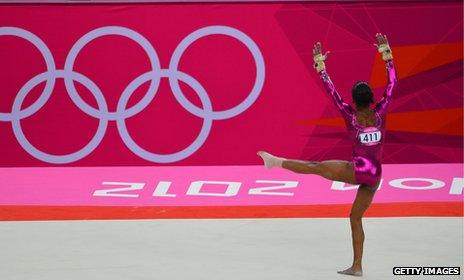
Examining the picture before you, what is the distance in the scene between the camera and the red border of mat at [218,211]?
32.5 ft

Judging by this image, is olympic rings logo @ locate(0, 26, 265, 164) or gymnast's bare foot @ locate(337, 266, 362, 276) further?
olympic rings logo @ locate(0, 26, 265, 164)

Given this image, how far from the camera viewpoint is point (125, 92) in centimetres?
1261

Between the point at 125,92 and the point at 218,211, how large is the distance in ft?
10.3

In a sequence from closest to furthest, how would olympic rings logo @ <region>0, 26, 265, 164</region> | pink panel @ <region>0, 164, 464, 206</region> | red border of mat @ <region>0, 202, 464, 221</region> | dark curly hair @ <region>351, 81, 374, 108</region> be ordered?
dark curly hair @ <region>351, 81, 374, 108</region> → red border of mat @ <region>0, 202, 464, 221</region> → pink panel @ <region>0, 164, 464, 206</region> → olympic rings logo @ <region>0, 26, 265, 164</region>

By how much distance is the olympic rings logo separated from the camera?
41.1 ft

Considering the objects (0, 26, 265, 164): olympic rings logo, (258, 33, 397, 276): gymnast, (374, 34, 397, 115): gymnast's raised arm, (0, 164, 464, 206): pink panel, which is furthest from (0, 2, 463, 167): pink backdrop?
(258, 33, 397, 276): gymnast

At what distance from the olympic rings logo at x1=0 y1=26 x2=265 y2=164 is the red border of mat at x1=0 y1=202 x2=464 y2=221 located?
2.32 m

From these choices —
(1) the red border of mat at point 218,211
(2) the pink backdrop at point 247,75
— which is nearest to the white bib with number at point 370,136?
(1) the red border of mat at point 218,211

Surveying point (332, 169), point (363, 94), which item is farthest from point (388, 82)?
point (332, 169)

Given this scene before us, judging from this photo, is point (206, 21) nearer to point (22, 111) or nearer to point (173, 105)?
point (173, 105)

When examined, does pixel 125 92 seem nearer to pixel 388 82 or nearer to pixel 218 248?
pixel 218 248

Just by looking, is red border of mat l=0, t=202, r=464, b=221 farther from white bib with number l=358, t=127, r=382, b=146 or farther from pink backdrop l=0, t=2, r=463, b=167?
white bib with number l=358, t=127, r=382, b=146

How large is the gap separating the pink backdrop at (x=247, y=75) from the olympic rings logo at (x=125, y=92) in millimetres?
61

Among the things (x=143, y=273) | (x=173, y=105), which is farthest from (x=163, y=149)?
(x=143, y=273)
